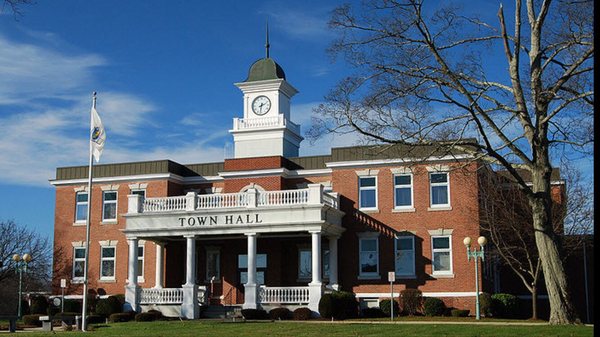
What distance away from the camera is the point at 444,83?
2278cm

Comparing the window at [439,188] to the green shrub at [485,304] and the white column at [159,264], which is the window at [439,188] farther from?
the white column at [159,264]

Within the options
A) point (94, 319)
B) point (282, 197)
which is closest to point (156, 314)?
point (94, 319)

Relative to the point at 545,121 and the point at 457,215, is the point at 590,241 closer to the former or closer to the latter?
the point at 457,215

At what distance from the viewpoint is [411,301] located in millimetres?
35719

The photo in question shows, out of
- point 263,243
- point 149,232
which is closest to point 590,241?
point 263,243

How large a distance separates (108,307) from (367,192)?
14.0 meters

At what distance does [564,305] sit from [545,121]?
5533mm

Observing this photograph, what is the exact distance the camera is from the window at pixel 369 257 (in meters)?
38.2

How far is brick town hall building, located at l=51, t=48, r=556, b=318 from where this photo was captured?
36.2 metres

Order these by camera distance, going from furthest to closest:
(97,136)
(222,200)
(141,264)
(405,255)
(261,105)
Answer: (261,105)
(141,264)
(405,255)
(222,200)
(97,136)

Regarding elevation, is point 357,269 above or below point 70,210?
below

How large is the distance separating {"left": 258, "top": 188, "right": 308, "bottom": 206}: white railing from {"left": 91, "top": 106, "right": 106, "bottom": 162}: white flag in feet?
29.3

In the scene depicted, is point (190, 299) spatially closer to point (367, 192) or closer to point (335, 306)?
point (335, 306)

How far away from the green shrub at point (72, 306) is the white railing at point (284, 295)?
447 inches
